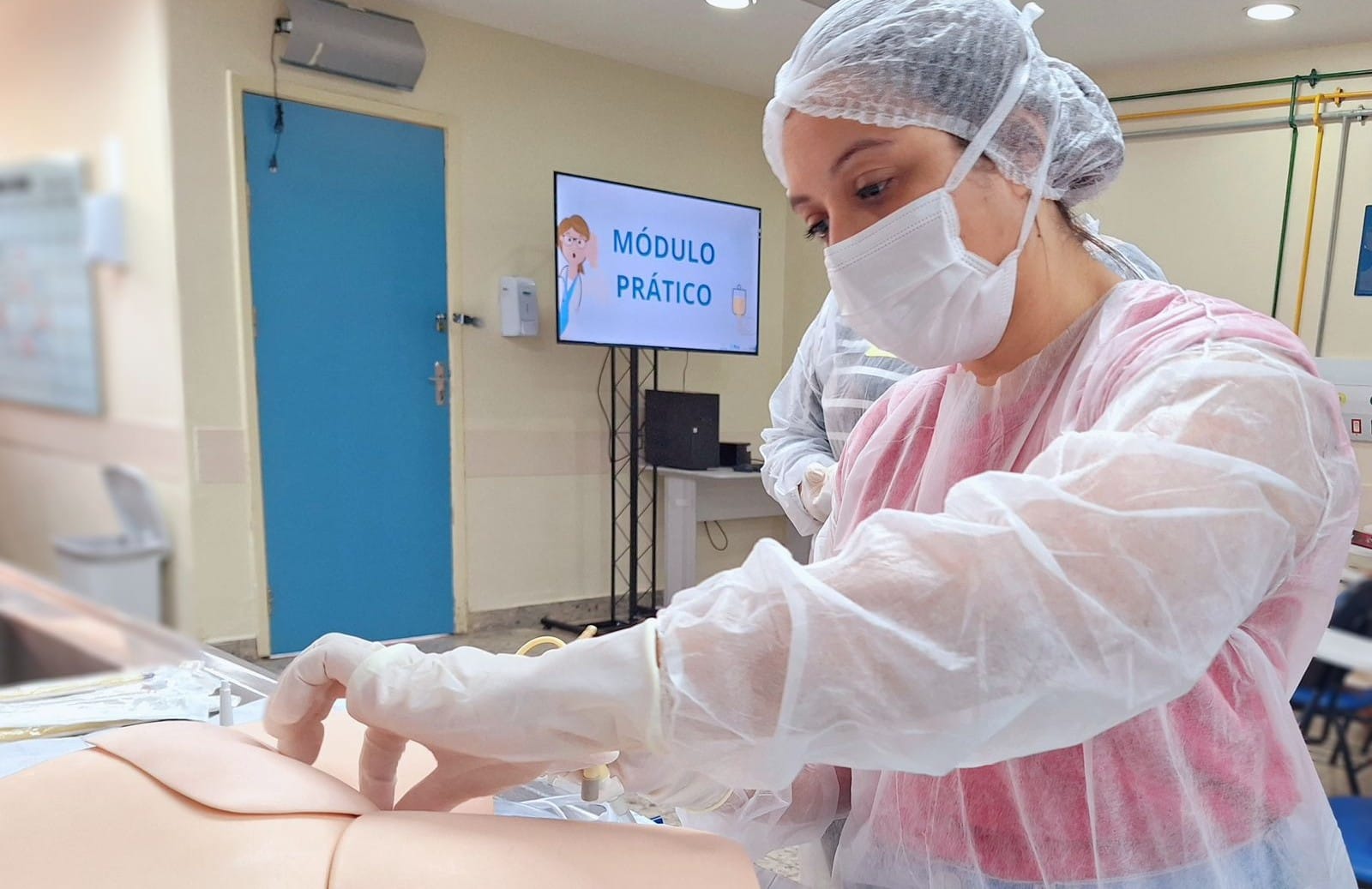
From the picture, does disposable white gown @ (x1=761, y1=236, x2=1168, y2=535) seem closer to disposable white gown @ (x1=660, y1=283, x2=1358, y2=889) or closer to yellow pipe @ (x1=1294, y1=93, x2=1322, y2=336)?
disposable white gown @ (x1=660, y1=283, x2=1358, y2=889)

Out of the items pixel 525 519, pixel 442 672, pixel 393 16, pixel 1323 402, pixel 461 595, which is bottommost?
pixel 461 595

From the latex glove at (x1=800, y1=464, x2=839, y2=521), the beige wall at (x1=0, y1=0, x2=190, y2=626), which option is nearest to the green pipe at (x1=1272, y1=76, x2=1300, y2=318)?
the latex glove at (x1=800, y1=464, x2=839, y2=521)

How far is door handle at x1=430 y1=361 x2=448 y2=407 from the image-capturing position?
11.5 ft

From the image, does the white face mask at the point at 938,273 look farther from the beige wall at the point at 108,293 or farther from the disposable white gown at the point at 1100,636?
the beige wall at the point at 108,293

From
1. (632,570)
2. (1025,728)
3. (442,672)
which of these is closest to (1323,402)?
(1025,728)

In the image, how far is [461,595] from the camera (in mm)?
3646

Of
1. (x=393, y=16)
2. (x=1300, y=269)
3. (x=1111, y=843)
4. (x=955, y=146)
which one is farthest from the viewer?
(x=1300, y=269)

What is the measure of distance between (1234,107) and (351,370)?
Answer: 3.78 meters

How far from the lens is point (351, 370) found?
130 inches

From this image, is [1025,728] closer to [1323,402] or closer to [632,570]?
[1323,402]

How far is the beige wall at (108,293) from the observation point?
180mm

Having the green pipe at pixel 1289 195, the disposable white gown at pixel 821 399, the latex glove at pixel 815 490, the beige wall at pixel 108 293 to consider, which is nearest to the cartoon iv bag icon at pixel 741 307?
the disposable white gown at pixel 821 399

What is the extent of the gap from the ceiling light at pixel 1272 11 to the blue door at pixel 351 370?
123 inches

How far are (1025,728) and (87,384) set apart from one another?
1.65 ft
